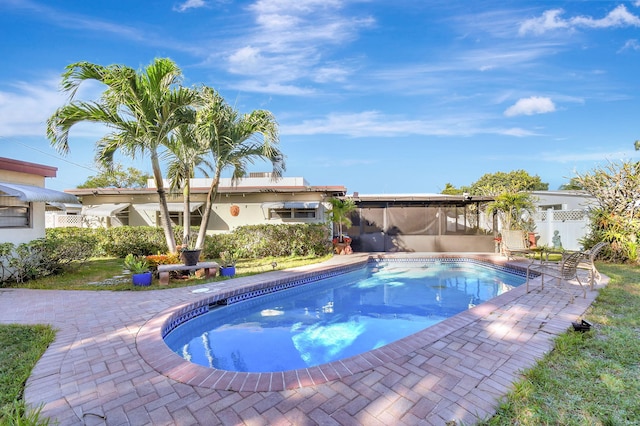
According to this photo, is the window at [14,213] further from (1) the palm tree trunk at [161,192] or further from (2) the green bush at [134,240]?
(2) the green bush at [134,240]

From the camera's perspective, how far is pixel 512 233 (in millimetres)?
15945

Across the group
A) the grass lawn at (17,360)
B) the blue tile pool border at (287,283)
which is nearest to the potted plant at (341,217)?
the blue tile pool border at (287,283)

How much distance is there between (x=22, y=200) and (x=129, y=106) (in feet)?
16.5

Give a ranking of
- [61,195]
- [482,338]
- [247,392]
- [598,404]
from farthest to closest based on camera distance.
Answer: [61,195]
[482,338]
[247,392]
[598,404]

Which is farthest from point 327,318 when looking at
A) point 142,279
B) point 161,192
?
point 161,192

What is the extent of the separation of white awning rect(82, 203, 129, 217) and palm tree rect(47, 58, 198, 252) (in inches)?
329

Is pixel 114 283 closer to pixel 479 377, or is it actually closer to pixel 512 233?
pixel 479 377

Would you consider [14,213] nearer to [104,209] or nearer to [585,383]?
[104,209]

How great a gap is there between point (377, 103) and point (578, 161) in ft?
56.4

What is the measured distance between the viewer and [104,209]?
18.9 metres

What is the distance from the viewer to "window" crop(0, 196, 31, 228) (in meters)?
10.8

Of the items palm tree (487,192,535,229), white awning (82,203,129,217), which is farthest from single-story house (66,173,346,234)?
palm tree (487,192,535,229)

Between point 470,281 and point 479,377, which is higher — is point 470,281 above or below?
below

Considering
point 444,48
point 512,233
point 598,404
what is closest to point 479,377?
point 598,404
